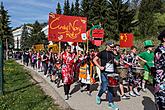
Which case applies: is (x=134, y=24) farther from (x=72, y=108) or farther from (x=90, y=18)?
(x=72, y=108)

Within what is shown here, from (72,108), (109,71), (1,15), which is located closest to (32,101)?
(72,108)

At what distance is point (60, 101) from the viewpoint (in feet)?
34.8

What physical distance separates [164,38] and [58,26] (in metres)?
11.9

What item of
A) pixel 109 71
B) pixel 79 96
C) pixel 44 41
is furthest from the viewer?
pixel 44 41

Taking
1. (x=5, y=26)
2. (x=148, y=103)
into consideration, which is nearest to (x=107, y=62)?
(x=148, y=103)

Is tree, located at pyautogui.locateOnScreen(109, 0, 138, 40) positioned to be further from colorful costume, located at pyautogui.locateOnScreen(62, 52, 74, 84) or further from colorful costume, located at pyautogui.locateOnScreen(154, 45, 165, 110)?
colorful costume, located at pyautogui.locateOnScreen(154, 45, 165, 110)

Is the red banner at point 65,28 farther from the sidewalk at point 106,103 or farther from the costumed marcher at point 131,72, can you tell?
the costumed marcher at point 131,72

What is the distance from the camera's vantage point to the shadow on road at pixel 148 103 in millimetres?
9608

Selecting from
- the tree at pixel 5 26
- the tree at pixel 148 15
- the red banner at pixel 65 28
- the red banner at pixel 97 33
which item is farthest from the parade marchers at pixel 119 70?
the tree at pixel 5 26

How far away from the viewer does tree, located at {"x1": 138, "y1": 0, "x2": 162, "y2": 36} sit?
47947 mm

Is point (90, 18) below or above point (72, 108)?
above

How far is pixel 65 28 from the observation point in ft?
57.9

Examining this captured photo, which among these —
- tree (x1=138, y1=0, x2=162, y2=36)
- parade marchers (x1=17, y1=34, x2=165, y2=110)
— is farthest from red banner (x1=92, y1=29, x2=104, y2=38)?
tree (x1=138, y1=0, x2=162, y2=36)

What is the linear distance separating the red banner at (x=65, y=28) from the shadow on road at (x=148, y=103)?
7043 mm
